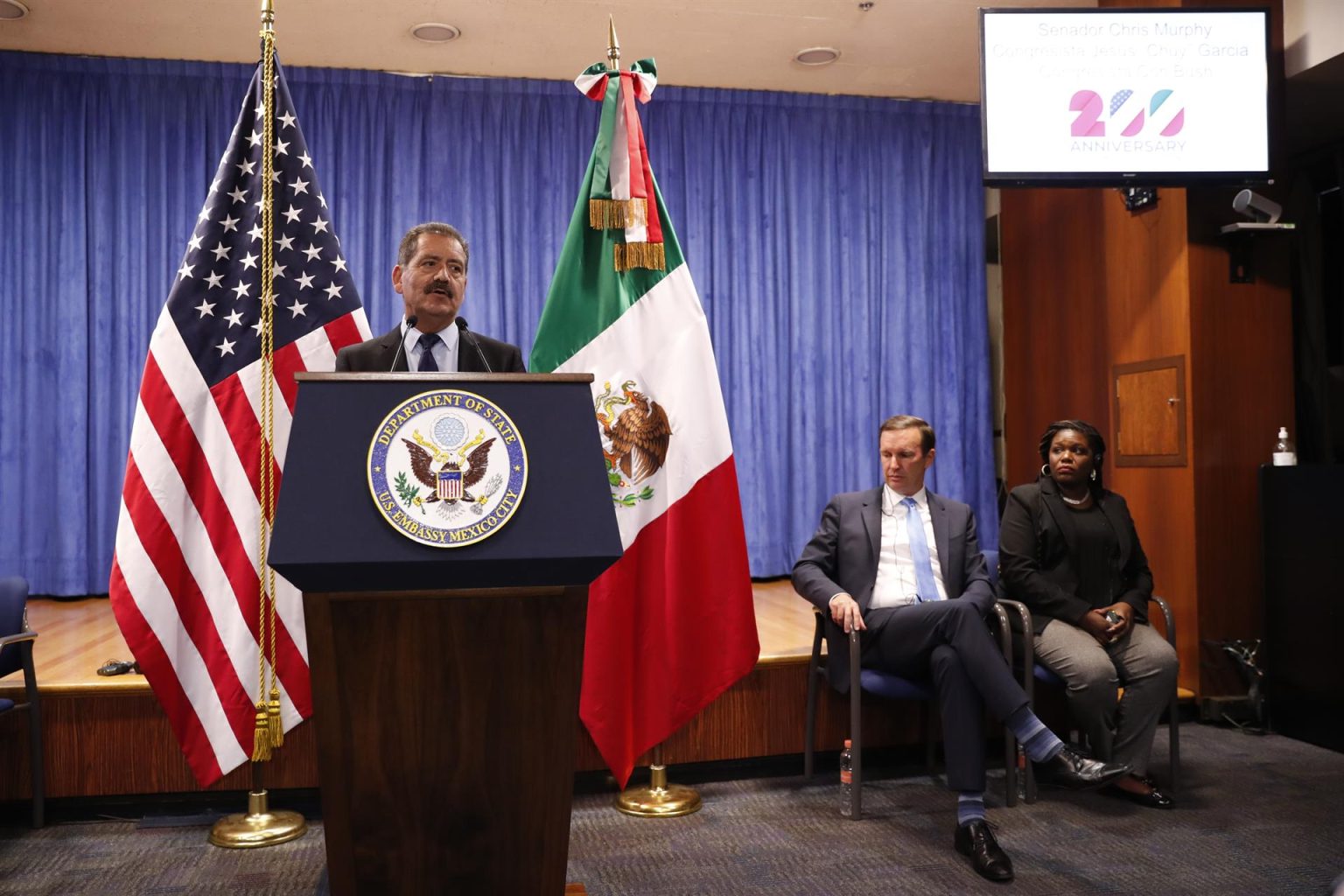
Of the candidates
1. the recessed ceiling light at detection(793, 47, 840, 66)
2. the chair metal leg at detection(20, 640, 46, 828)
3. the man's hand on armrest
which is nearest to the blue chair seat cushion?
the man's hand on armrest

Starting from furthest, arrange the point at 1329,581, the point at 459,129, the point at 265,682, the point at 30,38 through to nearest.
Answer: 1. the point at 459,129
2. the point at 30,38
3. the point at 1329,581
4. the point at 265,682

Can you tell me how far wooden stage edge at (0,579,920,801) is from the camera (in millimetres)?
3107

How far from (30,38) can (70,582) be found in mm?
2749

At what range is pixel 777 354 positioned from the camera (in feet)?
20.1

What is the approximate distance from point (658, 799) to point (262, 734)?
1190mm

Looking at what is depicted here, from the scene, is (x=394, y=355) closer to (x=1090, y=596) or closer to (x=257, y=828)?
(x=257, y=828)

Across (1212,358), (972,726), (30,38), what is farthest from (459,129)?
(972,726)

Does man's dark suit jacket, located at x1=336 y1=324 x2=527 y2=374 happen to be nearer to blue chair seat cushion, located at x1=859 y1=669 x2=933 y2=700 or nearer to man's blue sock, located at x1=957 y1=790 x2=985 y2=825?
blue chair seat cushion, located at x1=859 y1=669 x2=933 y2=700

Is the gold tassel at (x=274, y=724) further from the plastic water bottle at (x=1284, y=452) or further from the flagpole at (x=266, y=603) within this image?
the plastic water bottle at (x=1284, y=452)

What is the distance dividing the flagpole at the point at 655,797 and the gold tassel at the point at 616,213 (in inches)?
17.1

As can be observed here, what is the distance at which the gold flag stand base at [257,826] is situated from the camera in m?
2.89

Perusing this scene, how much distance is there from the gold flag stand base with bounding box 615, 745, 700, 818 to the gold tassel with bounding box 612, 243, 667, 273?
1.47m

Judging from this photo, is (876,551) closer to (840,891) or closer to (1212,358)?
(840,891)

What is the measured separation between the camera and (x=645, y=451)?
3094 mm
